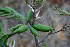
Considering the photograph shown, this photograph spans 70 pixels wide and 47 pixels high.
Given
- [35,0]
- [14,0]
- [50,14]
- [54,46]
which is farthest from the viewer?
[14,0]

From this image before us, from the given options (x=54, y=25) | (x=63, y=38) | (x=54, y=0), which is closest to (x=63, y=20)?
(x=54, y=25)

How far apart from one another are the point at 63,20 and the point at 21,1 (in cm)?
123

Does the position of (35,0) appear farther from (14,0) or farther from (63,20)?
(14,0)

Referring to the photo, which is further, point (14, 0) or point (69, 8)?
point (14, 0)

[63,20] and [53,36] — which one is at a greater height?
[63,20]

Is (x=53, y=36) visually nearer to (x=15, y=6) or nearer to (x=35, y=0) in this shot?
(x=15, y=6)

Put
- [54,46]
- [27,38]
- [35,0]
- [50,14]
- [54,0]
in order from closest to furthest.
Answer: [35,0]
[54,46]
[27,38]
[50,14]
[54,0]

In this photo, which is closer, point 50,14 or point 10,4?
point 50,14

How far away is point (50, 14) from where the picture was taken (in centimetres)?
232

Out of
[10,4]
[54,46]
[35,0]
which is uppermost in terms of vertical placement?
[35,0]

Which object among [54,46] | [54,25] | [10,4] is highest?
[10,4]

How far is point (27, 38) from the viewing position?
6.91 ft

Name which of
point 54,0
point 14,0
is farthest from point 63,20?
point 14,0

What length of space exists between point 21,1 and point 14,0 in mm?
199
